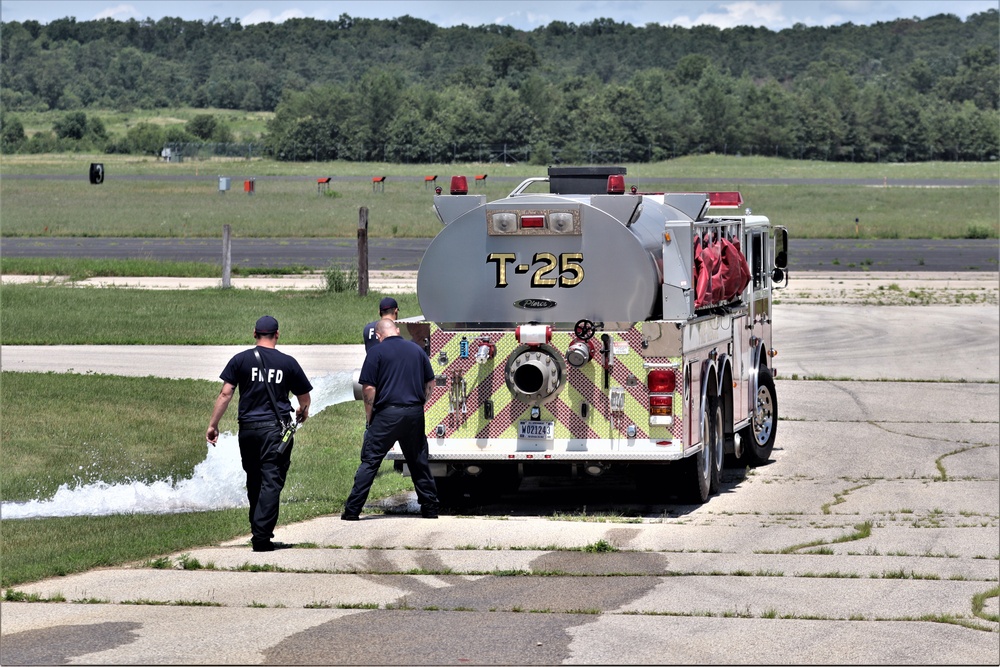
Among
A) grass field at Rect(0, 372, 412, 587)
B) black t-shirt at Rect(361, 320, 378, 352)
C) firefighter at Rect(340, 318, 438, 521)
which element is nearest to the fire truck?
firefighter at Rect(340, 318, 438, 521)

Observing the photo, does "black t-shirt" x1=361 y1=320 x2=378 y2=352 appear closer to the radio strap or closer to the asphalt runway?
the radio strap

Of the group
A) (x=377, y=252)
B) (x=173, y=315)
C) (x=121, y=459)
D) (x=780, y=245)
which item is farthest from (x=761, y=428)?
(x=377, y=252)

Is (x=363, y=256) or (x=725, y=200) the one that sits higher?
(x=725, y=200)

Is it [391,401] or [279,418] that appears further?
[391,401]

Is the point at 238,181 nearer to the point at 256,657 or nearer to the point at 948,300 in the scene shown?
the point at 948,300

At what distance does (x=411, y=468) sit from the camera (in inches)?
497

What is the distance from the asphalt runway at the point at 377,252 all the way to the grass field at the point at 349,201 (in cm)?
322

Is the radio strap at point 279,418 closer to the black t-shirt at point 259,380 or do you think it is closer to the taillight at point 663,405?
the black t-shirt at point 259,380

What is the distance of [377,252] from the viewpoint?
4916cm

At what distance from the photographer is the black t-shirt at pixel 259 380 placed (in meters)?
11.3

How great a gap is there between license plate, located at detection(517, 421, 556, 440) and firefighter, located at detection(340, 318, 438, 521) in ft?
3.09

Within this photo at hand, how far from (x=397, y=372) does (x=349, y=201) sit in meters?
69.0

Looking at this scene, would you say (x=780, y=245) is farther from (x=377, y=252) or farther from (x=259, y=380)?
(x=377, y=252)

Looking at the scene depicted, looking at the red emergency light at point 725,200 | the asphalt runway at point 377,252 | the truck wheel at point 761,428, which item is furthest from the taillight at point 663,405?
the asphalt runway at point 377,252
